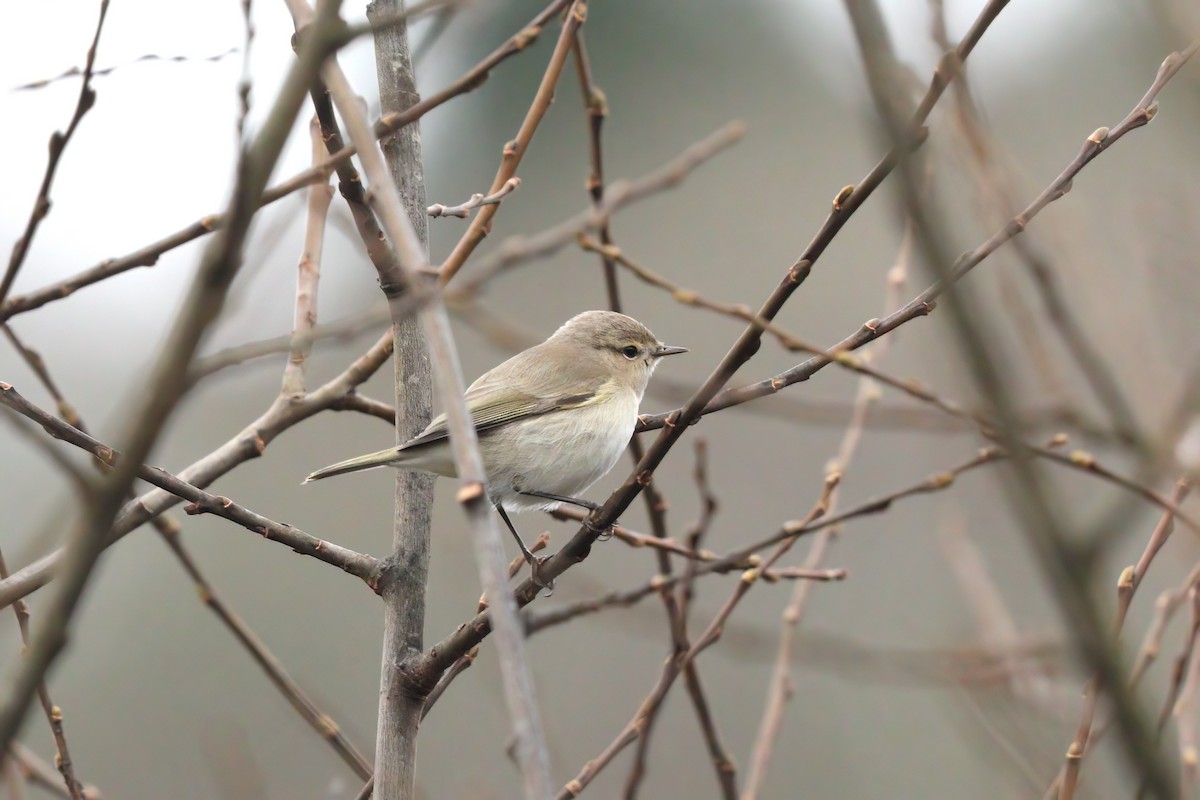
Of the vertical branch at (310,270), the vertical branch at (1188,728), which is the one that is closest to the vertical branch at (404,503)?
the vertical branch at (310,270)

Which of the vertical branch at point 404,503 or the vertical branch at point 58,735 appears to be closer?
the vertical branch at point 58,735

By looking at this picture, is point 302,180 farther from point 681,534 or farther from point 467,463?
point 681,534

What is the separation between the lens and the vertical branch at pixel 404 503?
7.54 ft

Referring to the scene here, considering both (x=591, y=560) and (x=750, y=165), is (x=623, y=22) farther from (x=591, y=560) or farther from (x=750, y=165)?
(x=591, y=560)

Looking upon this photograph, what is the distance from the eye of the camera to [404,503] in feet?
8.62

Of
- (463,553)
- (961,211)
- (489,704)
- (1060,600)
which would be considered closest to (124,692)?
(489,704)

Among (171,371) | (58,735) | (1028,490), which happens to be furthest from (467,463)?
(58,735)

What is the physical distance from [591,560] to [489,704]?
1743 mm

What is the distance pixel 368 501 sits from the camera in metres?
9.99

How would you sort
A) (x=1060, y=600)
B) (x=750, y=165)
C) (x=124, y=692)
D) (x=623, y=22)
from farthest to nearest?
(x=623, y=22) < (x=750, y=165) < (x=124, y=692) < (x=1060, y=600)

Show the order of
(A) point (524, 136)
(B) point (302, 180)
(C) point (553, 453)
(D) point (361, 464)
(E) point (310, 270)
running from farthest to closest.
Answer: (C) point (553, 453), (D) point (361, 464), (E) point (310, 270), (A) point (524, 136), (B) point (302, 180)

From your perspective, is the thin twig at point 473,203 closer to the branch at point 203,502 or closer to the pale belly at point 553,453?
the branch at point 203,502

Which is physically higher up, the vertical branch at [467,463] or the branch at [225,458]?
the branch at [225,458]

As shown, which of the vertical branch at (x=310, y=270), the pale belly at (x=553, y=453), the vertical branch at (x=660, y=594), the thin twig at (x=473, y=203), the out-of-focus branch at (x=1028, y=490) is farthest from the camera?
the pale belly at (x=553, y=453)
